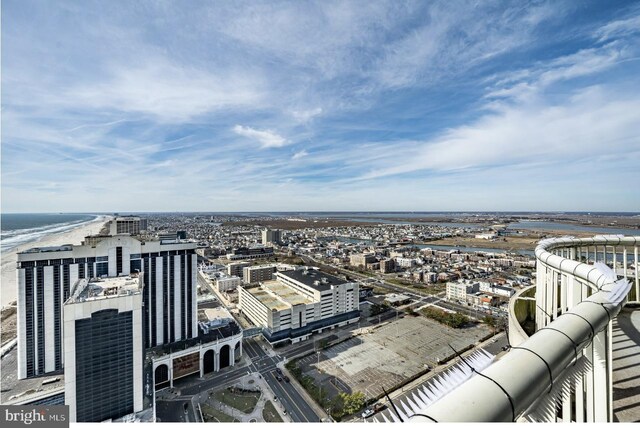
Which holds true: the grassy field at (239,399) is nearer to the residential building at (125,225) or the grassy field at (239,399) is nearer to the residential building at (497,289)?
the residential building at (125,225)

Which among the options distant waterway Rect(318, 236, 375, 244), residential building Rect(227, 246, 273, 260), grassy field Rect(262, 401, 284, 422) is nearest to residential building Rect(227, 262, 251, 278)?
residential building Rect(227, 246, 273, 260)

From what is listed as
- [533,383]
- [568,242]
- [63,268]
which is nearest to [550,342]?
[533,383]

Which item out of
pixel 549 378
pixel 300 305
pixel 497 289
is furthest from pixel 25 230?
pixel 549 378

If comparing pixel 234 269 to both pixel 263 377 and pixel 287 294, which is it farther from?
pixel 263 377

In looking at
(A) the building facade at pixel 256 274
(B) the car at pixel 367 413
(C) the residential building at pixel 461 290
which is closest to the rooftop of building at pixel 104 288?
(B) the car at pixel 367 413

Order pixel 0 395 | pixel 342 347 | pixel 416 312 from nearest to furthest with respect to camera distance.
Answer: pixel 0 395, pixel 342 347, pixel 416 312

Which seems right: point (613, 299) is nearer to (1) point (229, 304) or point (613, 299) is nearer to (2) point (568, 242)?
(2) point (568, 242)
